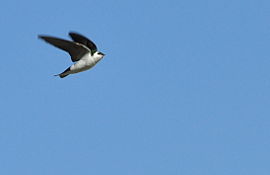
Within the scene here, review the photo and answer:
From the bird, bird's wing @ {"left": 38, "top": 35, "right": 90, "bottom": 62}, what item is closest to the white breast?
the bird

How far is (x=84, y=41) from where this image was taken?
122ft

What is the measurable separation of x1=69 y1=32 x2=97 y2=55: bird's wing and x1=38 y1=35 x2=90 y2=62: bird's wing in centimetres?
18

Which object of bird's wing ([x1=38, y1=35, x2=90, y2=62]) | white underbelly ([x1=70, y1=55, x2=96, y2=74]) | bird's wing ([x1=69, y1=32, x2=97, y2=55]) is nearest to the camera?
bird's wing ([x1=38, y1=35, x2=90, y2=62])

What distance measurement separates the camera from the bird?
36844 mm

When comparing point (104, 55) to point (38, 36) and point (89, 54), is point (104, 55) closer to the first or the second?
point (89, 54)

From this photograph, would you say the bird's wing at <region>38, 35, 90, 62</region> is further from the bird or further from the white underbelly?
the white underbelly

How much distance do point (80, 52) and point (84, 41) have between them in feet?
1.78

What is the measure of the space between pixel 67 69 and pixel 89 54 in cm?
111

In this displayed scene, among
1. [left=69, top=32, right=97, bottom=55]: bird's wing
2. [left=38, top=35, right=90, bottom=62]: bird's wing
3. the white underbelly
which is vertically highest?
[left=69, top=32, right=97, bottom=55]: bird's wing

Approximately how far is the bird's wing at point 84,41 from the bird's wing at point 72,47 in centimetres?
18

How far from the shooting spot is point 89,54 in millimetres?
37406

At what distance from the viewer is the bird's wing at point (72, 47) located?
36.3 m

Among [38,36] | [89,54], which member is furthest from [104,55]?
[38,36]

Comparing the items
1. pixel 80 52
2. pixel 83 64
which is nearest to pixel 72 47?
pixel 80 52
